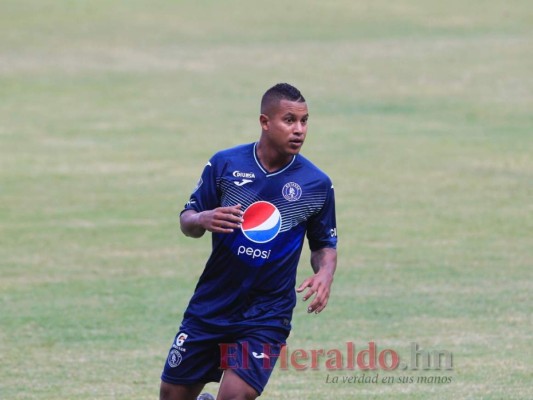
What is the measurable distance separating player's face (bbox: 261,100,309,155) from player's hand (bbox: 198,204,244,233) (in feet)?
1.77

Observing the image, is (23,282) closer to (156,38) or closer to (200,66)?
(200,66)

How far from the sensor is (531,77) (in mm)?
31891

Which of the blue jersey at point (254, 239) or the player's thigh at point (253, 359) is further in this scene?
the blue jersey at point (254, 239)

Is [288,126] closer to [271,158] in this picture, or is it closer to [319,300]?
[271,158]

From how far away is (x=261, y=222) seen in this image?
23.2ft

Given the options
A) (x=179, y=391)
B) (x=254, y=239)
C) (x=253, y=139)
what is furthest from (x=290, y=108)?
(x=253, y=139)

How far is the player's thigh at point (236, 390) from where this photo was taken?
→ 689cm

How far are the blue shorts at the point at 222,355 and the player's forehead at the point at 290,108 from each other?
1264mm

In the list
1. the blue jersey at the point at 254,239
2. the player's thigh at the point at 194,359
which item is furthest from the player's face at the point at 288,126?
the player's thigh at the point at 194,359

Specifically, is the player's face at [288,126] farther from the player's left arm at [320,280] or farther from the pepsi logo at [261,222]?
the player's left arm at [320,280]


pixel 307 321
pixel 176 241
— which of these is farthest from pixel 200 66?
pixel 307 321

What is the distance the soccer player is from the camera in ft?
23.2

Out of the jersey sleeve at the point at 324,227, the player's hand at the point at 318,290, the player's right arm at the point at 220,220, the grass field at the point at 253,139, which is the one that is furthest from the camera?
the grass field at the point at 253,139

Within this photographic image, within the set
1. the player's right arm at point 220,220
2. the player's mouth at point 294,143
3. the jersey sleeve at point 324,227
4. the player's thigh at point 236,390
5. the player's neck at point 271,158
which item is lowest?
the player's thigh at point 236,390
